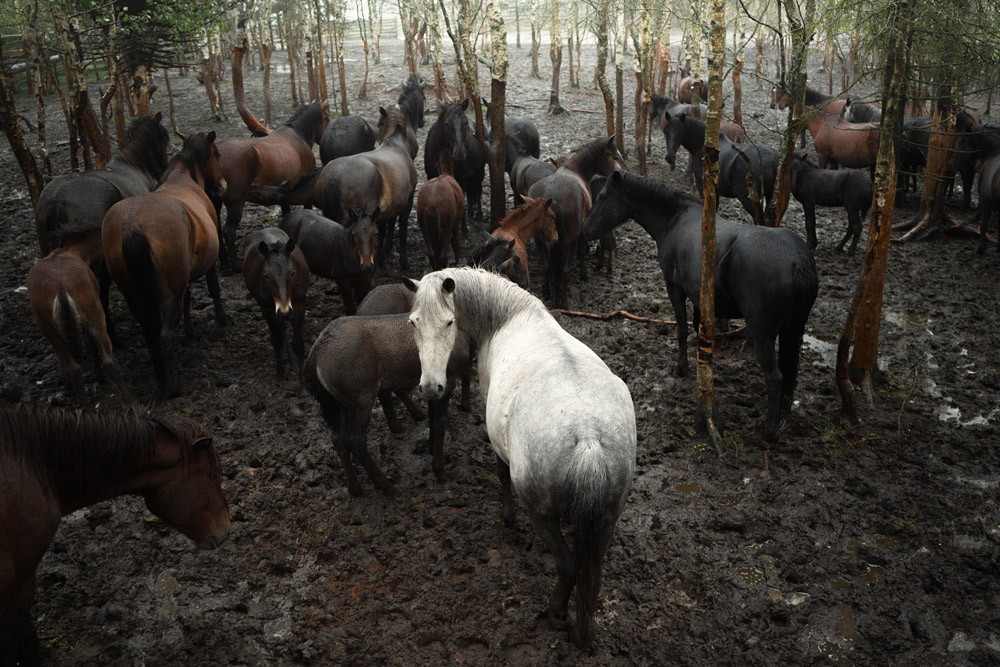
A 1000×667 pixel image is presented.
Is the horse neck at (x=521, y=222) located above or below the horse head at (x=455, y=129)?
below

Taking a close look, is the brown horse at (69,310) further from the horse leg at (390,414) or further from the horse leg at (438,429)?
the horse leg at (438,429)

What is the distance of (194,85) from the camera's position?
2462 cm

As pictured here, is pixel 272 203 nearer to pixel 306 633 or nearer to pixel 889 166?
pixel 306 633

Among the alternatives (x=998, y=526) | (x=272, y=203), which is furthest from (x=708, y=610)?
(x=272, y=203)

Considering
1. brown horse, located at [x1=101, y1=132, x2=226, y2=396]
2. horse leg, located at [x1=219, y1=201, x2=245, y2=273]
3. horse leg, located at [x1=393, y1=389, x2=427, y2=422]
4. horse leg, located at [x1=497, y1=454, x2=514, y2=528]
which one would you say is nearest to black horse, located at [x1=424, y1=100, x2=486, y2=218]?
horse leg, located at [x1=219, y1=201, x2=245, y2=273]

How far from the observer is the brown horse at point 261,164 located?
344 inches

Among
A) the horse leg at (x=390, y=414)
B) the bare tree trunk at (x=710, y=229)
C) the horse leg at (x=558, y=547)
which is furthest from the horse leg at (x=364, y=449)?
the bare tree trunk at (x=710, y=229)

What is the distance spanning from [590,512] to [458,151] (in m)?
8.09

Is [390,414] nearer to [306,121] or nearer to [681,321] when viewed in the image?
[681,321]

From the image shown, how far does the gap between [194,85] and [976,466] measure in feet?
90.0

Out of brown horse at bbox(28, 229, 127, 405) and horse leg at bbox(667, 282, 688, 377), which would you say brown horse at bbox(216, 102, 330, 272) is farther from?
horse leg at bbox(667, 282, 688, 377)

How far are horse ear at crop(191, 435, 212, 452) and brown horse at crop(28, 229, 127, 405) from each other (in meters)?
2.65

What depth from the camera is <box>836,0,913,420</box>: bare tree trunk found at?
16.0 ft

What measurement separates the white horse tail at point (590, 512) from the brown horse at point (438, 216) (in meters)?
5.47
